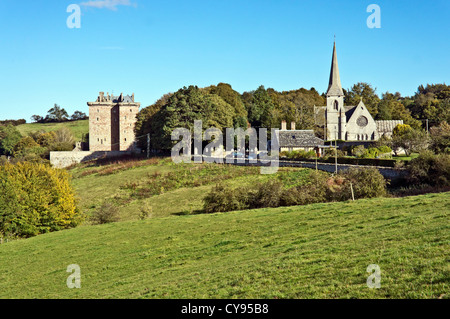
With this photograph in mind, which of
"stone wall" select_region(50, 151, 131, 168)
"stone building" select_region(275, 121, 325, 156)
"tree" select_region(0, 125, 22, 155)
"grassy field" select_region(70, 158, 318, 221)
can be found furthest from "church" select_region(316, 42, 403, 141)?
"tree" select_region(0, 125, 22, 155)

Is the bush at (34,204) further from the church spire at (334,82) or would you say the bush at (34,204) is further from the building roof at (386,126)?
the building roof at (386,126)

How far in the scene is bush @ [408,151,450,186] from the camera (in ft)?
103

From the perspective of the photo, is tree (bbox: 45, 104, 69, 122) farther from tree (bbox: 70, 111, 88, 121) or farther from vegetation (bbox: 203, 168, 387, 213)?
vegetation (bbox: 203, 168, 387, 213)

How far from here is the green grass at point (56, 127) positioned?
125781 mm

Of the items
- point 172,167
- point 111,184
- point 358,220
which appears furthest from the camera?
point 172,167

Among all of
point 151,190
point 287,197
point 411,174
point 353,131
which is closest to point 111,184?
point 151,190

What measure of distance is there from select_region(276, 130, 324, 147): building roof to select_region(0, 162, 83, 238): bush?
125 feet

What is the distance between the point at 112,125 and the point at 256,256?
7369 cm

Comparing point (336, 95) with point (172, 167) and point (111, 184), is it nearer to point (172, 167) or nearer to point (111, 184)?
point (172, 167)

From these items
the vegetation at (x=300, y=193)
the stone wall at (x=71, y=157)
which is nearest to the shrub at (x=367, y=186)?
the vegetation at (x=300, y=193)

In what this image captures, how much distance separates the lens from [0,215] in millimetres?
31641

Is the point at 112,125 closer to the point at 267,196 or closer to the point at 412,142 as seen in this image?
the point at 412,142

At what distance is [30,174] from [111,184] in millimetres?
15427

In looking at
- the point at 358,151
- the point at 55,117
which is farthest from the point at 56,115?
the point at 358,151
